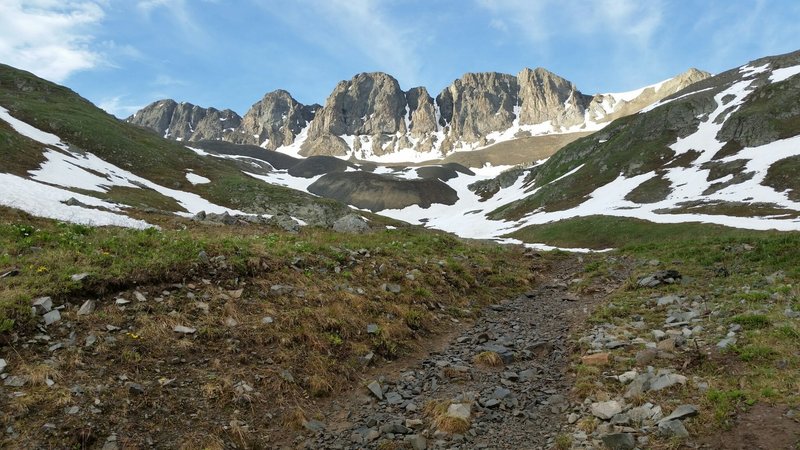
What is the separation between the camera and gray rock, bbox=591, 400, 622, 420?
850 cm

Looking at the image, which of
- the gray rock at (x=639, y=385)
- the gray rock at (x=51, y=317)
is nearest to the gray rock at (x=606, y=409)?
the gray rock at (x=639, y=385)

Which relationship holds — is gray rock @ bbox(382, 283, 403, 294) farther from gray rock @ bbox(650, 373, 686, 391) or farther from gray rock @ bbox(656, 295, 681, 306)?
gray rock @ bbox(656, 295, 681, 306)

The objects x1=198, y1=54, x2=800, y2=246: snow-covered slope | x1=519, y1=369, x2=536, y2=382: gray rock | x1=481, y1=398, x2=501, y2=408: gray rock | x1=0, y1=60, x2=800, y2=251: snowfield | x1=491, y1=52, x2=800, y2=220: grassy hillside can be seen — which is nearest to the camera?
x1=481, y1=398, x2=501, y2=408: gray rock

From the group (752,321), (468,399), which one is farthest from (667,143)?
(468,399)

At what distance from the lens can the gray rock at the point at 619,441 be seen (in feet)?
24.5

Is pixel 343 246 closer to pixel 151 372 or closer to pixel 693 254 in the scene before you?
pixel 151 372

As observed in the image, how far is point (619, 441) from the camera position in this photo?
7.52 m

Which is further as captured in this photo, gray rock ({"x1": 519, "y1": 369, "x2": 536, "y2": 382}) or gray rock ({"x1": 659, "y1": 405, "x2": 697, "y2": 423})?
gray rock ({"x1": 519, "y1": 369, "x2": 536, "y2": 382})

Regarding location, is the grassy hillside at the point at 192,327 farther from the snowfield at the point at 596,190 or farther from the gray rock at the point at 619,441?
the snowfield at the point at 596,190

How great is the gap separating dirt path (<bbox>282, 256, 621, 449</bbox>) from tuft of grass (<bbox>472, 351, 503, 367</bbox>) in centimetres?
9

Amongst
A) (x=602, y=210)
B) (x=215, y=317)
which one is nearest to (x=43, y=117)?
(x=215, y=317)

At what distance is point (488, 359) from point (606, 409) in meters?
3.80

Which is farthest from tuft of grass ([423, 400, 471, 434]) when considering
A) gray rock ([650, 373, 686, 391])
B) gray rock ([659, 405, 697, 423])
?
gray rock ([650, 373, 686, 391])

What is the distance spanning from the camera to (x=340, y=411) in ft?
32.2
